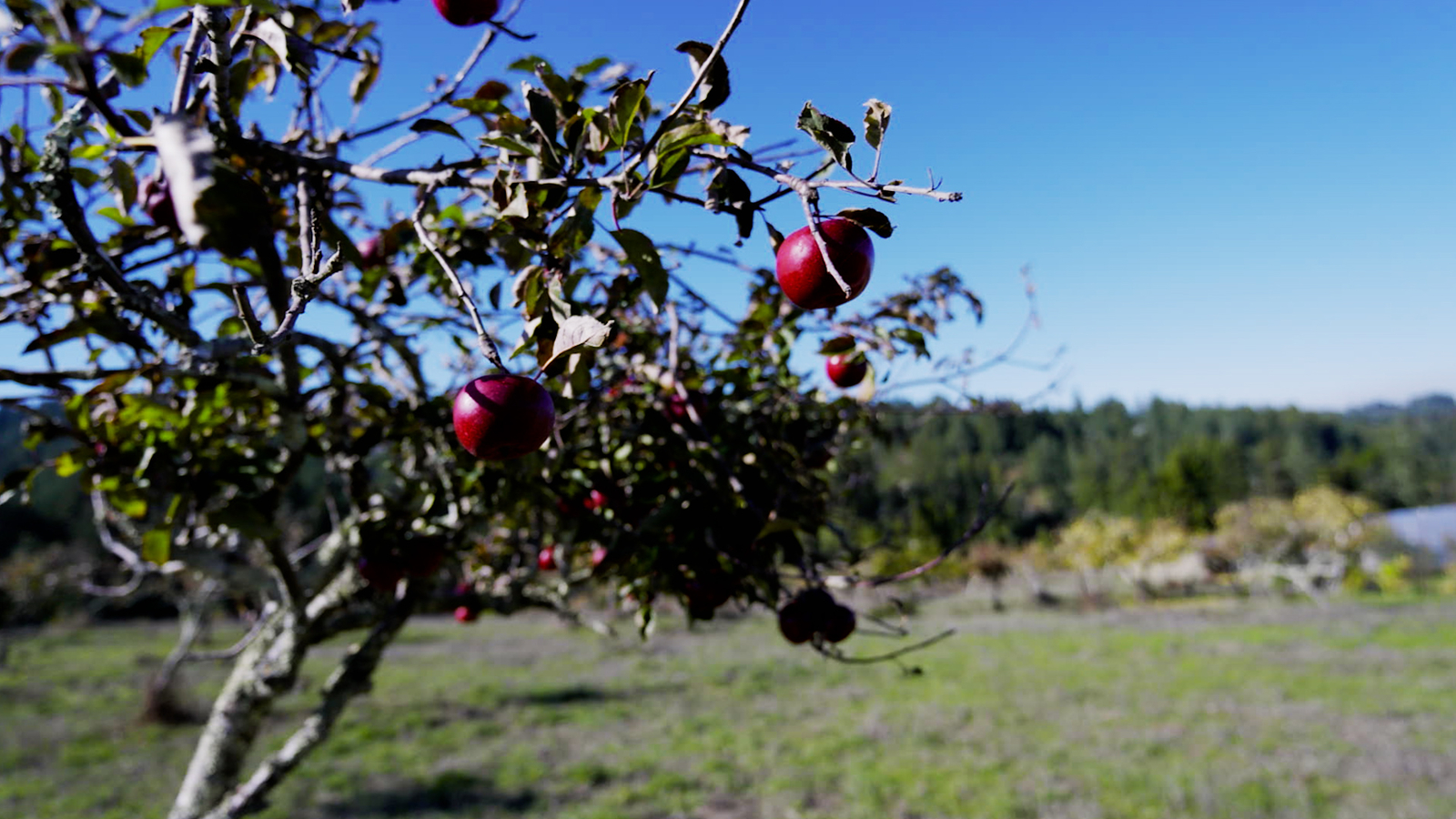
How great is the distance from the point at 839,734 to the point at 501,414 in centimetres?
1234

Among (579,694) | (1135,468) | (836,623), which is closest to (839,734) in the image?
(579,694)

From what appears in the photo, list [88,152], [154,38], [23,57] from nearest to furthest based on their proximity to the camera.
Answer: [23,57], [154,38], [88,152]

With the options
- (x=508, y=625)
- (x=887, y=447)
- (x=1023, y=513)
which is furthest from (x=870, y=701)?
(x=1023, y=513)

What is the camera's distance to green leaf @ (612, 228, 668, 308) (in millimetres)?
1122

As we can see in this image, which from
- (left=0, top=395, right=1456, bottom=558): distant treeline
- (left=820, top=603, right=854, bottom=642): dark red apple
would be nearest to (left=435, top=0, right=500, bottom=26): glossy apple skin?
(left=820, top=603, right=854, bottom=642): dark red apple

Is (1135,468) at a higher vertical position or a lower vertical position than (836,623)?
higher

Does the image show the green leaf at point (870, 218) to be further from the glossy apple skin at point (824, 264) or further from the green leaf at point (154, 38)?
the green leaf at point (154, 38)

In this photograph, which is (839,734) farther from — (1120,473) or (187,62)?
(1120,473)

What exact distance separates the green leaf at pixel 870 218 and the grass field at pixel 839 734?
9.14 meters

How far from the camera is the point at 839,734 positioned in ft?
39.4

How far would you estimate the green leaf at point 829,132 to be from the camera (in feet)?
2.86

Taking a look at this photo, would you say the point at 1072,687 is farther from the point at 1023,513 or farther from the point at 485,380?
the point at 1023,513

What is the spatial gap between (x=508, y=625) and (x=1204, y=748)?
27.6 metres

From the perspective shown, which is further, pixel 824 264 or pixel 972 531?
pixel 972 531
